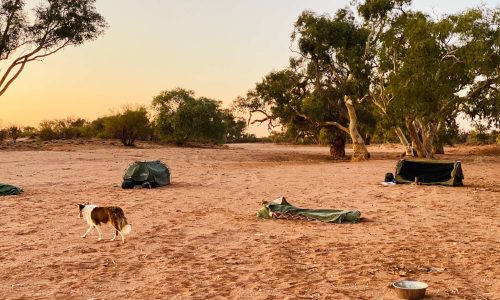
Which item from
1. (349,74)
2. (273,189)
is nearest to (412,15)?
(349,74)

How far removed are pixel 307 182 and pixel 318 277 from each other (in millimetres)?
12196

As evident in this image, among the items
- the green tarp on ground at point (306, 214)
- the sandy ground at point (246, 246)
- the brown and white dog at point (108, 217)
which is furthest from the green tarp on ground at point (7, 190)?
the green tarp on ground at point (306, 214)

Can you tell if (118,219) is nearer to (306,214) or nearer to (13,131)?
(306,214)

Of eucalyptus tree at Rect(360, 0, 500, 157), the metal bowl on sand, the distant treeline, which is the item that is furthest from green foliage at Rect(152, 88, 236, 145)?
the metal bowl on sand

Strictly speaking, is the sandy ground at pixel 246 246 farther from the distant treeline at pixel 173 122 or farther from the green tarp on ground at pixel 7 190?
the distant treeline at pixel 173 122

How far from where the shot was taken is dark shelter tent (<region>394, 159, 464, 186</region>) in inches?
697

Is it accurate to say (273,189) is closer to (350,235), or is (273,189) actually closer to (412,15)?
(350,235)

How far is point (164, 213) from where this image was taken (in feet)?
39.5

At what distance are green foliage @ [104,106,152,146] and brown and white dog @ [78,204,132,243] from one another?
3590 cm

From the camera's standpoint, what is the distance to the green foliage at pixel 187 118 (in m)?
44.5

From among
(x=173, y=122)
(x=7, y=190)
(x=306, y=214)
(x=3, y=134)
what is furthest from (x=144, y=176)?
(x=3, y=134)

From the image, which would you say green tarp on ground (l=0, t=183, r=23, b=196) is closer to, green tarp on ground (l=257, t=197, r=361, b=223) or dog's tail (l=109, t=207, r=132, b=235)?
dog's tail (l=109, t=207, r=132, b=235)

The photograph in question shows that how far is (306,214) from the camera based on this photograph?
36.3 ft

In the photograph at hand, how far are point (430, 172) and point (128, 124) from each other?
32232mm
